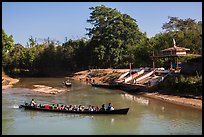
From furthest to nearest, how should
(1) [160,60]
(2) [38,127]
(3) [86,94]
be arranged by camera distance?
(1) [160,60] → (3) [86,94] → (2) [38,127]

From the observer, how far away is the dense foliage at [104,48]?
199ft

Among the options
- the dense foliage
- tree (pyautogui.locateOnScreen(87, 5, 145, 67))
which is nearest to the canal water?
the dense foliage

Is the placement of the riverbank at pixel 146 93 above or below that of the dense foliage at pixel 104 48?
below

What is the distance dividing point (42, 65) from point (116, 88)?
38.6 meters

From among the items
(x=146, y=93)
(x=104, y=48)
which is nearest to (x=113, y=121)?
(x=146, y=93)

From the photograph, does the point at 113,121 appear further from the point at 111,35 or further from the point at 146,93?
the point at 111,35

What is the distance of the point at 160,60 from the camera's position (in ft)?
189

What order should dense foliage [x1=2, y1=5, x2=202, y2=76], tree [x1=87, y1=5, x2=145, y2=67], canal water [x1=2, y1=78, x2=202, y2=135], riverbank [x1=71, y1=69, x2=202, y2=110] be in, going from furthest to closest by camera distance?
1. tree [x1=87, y1=5, x2=145, y2=67]
2. dense foliage [x1=2, y1=5, x2=202, y2=76]
3. riverbank [x1=71, y1=69, x2=202, y2=110]
4. canal water [x1=2, y1=78, x2=202, y2=135]

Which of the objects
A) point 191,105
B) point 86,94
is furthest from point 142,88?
point 191,105

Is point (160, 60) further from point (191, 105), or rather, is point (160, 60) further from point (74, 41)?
point (74, 41)

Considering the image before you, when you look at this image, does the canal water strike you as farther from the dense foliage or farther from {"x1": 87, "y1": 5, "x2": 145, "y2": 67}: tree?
{"x1": 87, "y1": 5, "x2": 145, "y2": 67}: tree

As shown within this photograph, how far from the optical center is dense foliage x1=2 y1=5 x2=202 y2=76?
199 feet

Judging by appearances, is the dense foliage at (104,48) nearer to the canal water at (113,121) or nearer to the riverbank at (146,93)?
the riverbank at (146,93)

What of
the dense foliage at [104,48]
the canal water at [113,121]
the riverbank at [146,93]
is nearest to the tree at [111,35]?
the dense foliage at [104,48]
